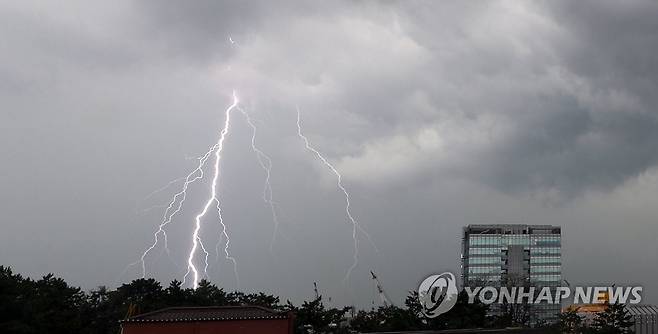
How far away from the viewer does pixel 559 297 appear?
4688cm

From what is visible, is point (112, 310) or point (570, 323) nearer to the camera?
point (570, 323)

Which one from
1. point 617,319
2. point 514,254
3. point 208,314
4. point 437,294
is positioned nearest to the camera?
point 208,314

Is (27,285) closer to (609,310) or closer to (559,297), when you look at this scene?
(559,297)

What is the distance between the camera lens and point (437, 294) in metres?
52.6

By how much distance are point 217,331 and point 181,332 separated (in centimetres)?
181

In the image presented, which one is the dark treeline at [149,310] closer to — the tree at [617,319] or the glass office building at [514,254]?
the tree at [617,319]

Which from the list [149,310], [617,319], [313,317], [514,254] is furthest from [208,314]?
[514,254]

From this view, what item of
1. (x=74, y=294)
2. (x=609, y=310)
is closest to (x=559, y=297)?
(x=609, y=310)

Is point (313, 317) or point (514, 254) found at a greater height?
point (514, 254)

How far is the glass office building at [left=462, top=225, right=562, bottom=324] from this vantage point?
466ft

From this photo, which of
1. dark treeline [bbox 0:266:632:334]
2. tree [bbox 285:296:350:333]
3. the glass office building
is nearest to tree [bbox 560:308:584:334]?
dark treeline [bbox 0:266:632:334]

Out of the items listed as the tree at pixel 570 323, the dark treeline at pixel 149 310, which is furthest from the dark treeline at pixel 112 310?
the tree at pixel 570 323

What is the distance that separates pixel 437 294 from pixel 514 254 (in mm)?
96824

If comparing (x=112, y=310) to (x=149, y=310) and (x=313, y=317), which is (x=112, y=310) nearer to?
(x=149, y=310)
